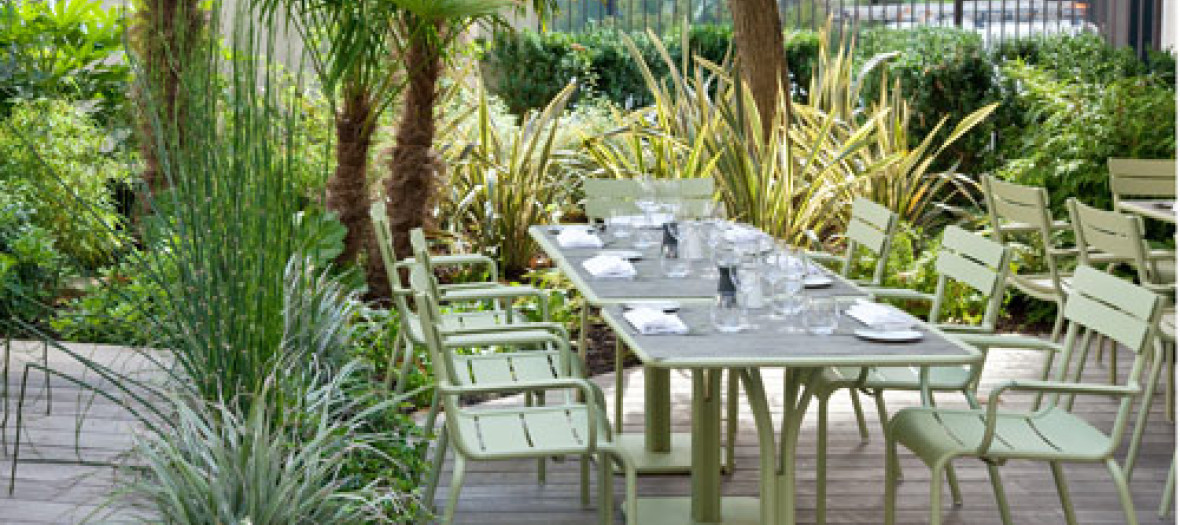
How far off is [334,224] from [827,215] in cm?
245

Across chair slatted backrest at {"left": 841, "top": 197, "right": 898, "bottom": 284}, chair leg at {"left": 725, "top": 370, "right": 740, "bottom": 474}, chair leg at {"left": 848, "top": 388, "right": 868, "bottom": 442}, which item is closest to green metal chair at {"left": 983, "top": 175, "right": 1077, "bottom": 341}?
chair slatted backrest at {"left": 841, "top": 197, "right": 898, "bottom": 284}

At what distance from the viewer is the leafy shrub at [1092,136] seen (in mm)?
7836

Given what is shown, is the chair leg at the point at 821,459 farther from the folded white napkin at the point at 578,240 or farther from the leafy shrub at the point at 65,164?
the leafy shrub at the point at 65,164

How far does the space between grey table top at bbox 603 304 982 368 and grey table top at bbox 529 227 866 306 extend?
16.2 inches

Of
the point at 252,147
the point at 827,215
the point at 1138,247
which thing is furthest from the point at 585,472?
the point at 827,215

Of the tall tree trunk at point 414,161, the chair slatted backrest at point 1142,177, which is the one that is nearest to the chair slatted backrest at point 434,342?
the tall tree trunk at point 414,161

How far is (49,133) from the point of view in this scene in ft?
25.6

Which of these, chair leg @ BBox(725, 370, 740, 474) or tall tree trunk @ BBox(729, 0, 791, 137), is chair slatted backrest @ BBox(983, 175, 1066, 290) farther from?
tall tree trunk @ BBox(729, 0, 791, 137)

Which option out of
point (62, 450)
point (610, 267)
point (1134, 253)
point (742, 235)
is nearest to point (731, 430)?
point (742, 235)

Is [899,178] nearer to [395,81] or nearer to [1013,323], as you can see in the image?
[1013,323]

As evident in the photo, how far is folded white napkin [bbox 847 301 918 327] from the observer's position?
389 cm

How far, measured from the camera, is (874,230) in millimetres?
5398

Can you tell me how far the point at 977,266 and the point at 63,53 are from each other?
6426 mm

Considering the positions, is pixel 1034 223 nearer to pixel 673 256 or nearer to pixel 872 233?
pixel 872 233
